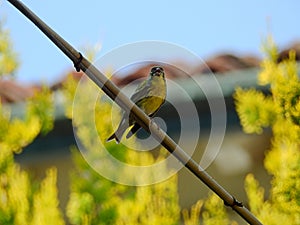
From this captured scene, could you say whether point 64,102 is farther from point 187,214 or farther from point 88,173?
point 187,214

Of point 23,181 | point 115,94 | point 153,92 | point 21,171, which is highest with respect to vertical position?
point 115,94

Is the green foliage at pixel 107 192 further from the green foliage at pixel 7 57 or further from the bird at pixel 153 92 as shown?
the bird at pixel 153 92

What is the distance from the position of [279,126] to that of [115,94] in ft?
10.2

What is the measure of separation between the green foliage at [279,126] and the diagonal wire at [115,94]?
8.84 feet

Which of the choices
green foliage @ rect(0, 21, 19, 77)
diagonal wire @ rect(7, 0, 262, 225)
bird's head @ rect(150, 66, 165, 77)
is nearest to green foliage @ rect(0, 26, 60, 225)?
green foliage @ rect(0, 21, 19, 77)

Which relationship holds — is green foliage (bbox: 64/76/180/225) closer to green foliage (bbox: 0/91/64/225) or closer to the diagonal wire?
green foliage (bbox: 0/91/64/225)

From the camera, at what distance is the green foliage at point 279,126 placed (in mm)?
4309

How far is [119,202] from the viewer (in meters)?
5.21

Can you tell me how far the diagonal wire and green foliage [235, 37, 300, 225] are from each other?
2.69 meters

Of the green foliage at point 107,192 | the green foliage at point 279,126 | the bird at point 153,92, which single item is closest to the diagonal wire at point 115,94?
the bird at point 153,92

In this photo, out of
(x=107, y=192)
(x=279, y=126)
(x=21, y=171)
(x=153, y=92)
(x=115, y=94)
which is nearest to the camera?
(x=115, y=94)

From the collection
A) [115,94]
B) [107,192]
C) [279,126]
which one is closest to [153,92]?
[115,94]

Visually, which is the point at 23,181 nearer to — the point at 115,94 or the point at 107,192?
the point at 107,192

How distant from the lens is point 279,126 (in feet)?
14.7
